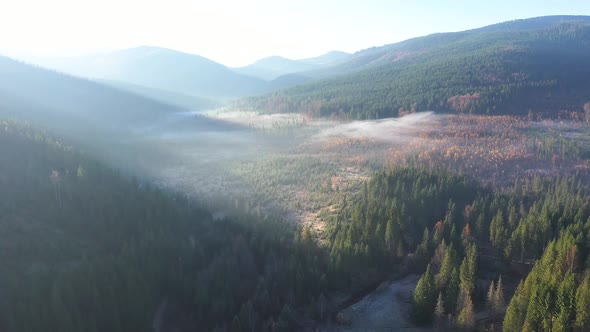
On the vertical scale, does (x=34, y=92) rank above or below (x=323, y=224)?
above

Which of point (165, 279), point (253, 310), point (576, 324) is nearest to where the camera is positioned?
point (576, 324)

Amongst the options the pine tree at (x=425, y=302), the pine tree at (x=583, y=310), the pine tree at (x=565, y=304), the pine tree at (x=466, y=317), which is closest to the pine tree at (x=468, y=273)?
the pine tree at (x=466, y=317)

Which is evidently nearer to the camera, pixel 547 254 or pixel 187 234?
pixel 547 254

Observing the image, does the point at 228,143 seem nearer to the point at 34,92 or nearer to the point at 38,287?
the point at 34,92

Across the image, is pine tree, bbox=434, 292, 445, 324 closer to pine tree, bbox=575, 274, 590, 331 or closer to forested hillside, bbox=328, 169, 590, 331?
forested hillside, bbox=328, 169, 590, 331

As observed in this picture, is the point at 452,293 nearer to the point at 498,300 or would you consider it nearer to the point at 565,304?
the point at 498,300

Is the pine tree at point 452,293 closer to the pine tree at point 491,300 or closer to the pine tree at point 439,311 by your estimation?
the pine tree at point 439,311

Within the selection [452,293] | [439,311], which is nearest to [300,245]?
[439,311]

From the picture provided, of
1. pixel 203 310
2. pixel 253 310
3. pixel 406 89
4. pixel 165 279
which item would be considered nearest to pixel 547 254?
pixel 253 310
